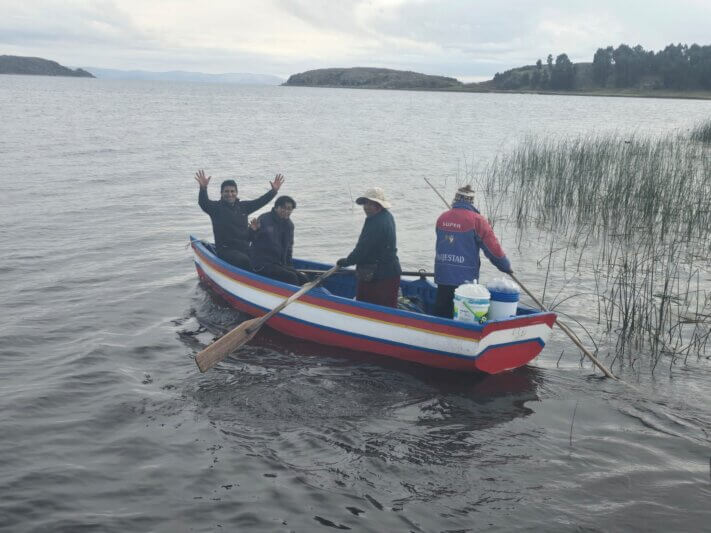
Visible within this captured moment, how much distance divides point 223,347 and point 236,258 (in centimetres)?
330

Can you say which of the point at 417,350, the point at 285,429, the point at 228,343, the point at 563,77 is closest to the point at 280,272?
the point at 228,343

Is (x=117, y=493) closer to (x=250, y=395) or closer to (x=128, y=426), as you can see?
(x=128, y=426)

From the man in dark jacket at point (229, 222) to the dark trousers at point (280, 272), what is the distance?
879 mm

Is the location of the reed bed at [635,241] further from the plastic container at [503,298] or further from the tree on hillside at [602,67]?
the tree on hillside at [602,67]

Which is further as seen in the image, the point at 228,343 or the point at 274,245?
the point at 274,245

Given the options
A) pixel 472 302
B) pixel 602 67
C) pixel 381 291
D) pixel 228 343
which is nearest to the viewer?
pixel 472 302

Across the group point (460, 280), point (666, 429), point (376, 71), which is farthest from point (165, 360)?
point (376, 71)

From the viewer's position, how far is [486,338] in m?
7.71

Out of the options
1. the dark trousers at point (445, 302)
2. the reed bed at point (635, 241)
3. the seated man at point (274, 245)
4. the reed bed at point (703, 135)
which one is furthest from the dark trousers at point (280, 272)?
the reed bed at point (703, 135)

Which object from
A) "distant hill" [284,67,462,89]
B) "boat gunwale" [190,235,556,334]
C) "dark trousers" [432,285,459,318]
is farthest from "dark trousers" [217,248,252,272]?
"distant hill" [284,67,462,89]

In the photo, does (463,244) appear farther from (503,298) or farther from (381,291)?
(381,291)

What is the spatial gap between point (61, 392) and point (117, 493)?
8.13 ft

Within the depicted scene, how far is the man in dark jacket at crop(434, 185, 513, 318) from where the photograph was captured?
8.06 metres

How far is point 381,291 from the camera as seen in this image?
8.90 meters
